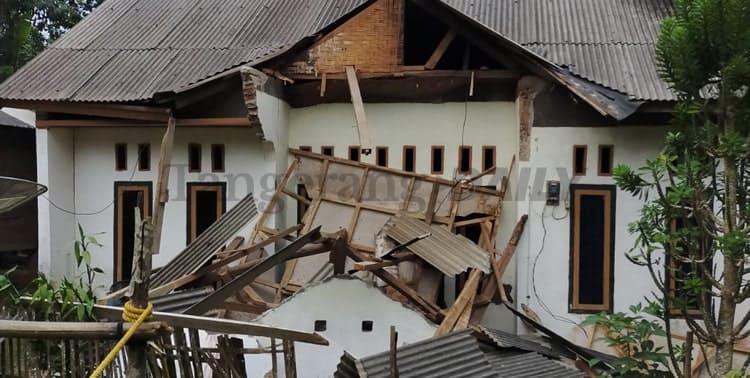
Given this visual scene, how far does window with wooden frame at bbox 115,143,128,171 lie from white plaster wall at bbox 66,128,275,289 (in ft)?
0.21

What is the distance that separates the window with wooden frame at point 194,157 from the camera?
8461mm

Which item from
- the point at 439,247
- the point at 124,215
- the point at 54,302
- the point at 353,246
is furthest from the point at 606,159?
the point at 124,215

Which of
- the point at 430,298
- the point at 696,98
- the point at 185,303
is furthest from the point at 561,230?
the point at 185,303

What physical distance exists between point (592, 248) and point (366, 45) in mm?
4451

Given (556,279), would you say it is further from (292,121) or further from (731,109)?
(292,121)

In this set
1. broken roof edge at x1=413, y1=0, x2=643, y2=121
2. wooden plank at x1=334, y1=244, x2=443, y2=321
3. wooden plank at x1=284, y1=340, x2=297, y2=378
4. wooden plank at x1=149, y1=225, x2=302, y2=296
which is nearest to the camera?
wooden plank at x1=284, y1=340, x2=297, y2=378

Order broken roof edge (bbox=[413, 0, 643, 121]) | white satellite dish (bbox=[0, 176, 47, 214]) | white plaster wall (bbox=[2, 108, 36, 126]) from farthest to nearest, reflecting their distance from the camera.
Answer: white plaster wall (bbox=[2, 108, 36, 126])
broken roof edge (bbox=[413, 0, 643, 121])
white satellite dish (bbox=[0, 176, 47, 214])

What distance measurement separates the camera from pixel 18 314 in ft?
10.6

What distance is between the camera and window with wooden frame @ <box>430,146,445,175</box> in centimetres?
840

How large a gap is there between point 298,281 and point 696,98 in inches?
208

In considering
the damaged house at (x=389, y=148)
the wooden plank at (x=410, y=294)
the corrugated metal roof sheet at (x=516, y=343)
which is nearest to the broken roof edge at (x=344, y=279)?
the wooden plank at (x=410, y=294)

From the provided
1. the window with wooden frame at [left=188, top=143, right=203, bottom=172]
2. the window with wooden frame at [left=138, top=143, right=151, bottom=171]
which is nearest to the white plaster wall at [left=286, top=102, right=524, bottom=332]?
the window with wooden frame at [left=188, top=143, right=203, bottom=172]

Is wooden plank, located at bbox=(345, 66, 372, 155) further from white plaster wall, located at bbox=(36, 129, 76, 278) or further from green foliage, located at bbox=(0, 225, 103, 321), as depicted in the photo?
white plaster wall, located at bbox=(36, 129, 76, 278)

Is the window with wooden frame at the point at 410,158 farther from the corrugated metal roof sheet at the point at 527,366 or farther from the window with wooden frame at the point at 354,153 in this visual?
the corrugated metal roof sheet at the point at 527,366
